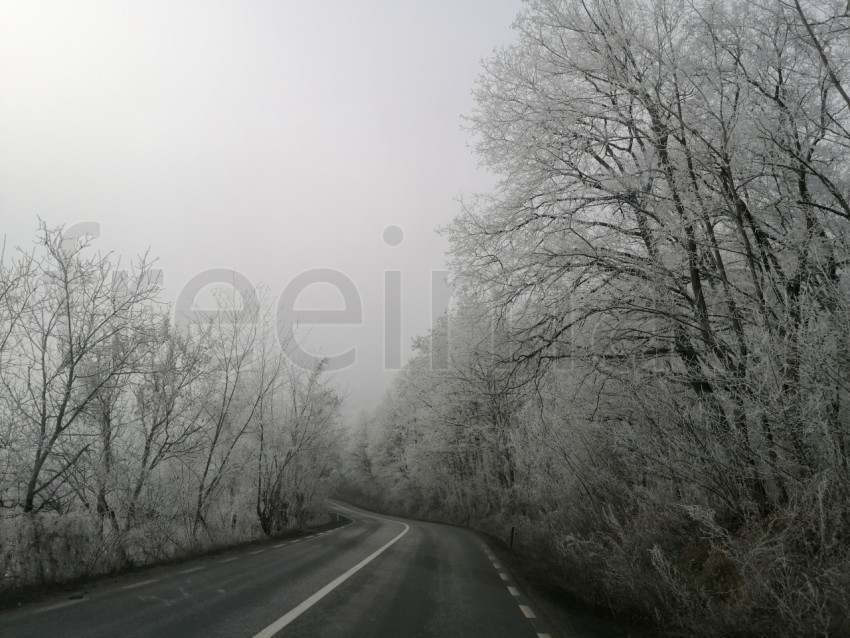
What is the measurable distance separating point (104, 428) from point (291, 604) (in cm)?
710

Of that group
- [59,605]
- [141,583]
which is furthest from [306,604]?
[141,583]

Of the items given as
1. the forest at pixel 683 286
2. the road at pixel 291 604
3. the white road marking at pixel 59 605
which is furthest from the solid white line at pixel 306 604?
the forest at pixel 683 286

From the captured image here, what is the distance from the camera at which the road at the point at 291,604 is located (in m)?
5.10

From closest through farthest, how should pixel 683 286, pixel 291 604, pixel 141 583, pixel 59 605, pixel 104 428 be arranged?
1. pixel 59 605
2. pixel 291 604
3. pixel 141 583
4. pixel 683 286
5. pixel 104 428

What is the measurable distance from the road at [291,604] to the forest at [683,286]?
6.24 feet

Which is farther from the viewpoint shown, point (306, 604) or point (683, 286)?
point (683, 286)

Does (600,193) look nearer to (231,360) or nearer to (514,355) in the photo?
(514,355)

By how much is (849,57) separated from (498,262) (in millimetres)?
5852

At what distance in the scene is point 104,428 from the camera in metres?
10.8

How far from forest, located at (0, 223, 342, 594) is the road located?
3.68ft

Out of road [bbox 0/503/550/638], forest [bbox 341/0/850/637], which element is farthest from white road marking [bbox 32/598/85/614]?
forest [bbox 341/0/850/637]

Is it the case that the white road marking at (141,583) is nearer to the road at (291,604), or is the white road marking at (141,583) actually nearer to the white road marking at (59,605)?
the road at (291,604)

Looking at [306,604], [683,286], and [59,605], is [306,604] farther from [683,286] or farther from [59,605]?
[683,286]

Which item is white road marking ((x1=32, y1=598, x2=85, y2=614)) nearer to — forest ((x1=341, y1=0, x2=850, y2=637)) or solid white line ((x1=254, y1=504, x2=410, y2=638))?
solid white line ((x1=254, y1=504, x2=410, y2=638))
